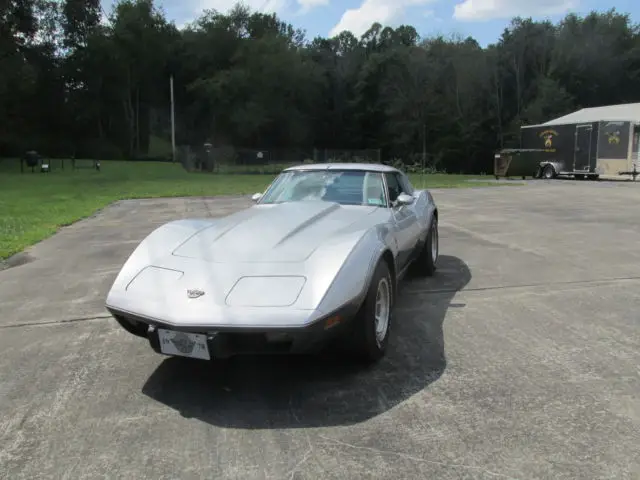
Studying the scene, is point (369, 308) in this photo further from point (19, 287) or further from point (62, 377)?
point (19, 287)

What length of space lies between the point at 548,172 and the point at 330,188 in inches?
1029

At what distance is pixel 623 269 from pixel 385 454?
5.32 metres

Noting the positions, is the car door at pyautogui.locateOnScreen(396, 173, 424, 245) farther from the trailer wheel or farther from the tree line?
the tree line

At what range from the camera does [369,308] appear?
3646 millimetres

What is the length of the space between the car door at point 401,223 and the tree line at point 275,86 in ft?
154

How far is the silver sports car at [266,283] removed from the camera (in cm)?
318

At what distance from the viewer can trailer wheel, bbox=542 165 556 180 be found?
92.7 ft

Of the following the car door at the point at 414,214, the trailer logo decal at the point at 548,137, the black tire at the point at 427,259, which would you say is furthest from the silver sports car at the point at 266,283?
the trailer logo decal at the point at 548,137

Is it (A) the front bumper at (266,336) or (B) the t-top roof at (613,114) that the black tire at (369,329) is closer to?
(A) the front bumper at (266,336)

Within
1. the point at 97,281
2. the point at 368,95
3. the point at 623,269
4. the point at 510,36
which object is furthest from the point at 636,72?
the point at 97,281

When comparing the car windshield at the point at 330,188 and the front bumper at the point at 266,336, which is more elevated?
the car windshield at the point at 330,188

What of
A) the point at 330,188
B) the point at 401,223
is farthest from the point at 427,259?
the point at 330,188

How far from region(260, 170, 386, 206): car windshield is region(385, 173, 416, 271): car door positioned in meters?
0.15

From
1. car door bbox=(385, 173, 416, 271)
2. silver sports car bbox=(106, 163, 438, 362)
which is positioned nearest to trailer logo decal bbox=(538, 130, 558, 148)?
car door bbox=(385, 173, 416, 271)
